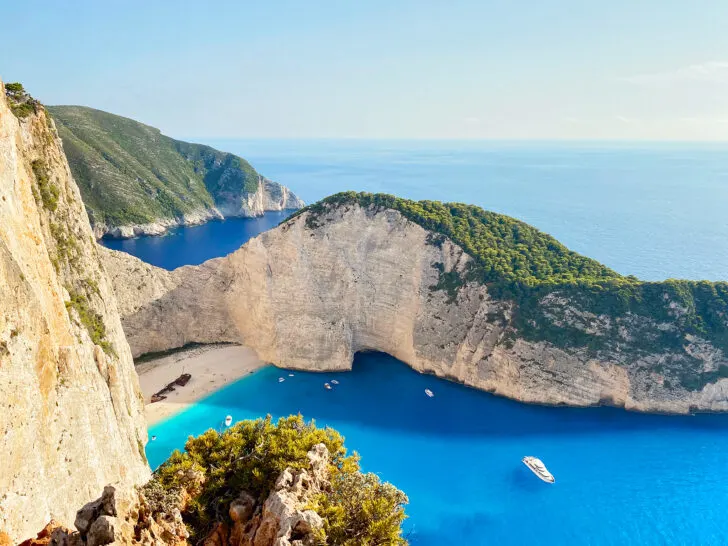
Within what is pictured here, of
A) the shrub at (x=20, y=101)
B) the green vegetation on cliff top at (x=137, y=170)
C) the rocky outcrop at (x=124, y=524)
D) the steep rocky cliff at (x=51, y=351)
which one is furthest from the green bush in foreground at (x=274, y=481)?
the green vegetation on cliff top at (x=137, y=170)

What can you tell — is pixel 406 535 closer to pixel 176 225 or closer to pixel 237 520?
pixel 237 520

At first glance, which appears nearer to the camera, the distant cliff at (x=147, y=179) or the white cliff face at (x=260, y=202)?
the distant cliff at (x=147, y=179)

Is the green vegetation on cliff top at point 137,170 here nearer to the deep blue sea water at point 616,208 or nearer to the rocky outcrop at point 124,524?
the deep blue sea water at point 616,208

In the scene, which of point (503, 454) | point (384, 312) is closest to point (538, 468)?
point (503, 454)

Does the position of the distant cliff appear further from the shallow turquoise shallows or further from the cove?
the shallow turquoise shallows

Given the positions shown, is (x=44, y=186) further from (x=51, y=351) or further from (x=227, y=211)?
(x=227, y=211)

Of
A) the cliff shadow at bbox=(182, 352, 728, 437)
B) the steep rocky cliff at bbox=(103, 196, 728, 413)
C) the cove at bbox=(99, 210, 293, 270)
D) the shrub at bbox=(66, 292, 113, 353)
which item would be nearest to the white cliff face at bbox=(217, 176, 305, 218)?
the cove at bbox=(99, 210, 293, 270)
